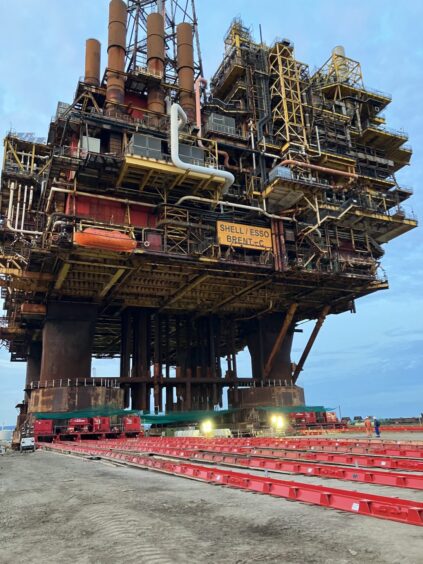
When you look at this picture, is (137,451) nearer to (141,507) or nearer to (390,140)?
(141,507)

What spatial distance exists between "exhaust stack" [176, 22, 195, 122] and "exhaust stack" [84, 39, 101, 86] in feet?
22.9

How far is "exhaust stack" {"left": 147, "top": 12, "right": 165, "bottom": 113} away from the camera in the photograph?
37.5 meters

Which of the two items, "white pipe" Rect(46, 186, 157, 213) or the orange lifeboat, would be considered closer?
the orange lifeboat

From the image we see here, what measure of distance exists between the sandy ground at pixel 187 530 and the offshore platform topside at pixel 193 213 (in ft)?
66.4

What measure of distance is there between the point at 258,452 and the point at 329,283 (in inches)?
854

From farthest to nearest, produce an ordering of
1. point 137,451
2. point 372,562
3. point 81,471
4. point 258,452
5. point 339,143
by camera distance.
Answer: point 339,143
point 137,451
point 258,452
point 81,471
point 372,562

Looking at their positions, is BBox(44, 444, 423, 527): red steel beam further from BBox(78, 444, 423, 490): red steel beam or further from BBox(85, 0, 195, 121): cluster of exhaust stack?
BBox(85, 0, 195, 121): cluster of exhaust stack

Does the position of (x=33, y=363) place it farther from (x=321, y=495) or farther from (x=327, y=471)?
(x=321, y=495)

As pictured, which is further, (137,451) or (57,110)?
(57,110)

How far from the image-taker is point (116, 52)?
3616 cm

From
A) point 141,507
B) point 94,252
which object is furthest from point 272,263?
point 141,507

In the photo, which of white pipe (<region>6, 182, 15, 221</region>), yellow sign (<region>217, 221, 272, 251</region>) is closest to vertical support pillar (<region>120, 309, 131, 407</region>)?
white pipe (<region>6, 182, 15, 221</region>)

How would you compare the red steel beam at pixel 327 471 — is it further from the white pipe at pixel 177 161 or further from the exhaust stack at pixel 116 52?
the exhaust stack at pixel 116 52

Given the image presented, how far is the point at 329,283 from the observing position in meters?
37.6
